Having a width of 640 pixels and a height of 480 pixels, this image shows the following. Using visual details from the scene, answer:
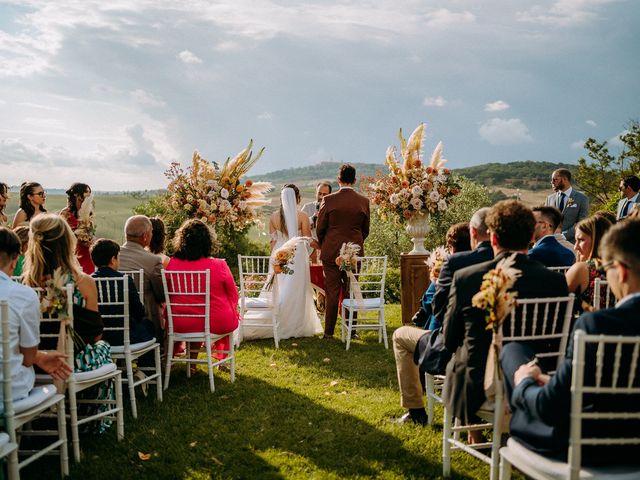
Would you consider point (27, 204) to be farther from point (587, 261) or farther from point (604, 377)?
point (604, 377)

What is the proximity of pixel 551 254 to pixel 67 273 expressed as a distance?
373 centimetres

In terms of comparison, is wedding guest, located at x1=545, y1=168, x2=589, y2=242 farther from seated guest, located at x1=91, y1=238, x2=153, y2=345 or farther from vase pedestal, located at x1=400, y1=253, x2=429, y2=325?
seated guest, located at x1=91, y1=238, x2=153, y2=345

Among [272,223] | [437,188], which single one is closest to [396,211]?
[437,188]

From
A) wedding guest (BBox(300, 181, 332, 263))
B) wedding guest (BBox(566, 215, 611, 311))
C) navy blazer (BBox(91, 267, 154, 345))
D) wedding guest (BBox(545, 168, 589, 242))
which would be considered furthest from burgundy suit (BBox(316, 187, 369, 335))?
wedding guest (BBox(566, 215, 611, 311))

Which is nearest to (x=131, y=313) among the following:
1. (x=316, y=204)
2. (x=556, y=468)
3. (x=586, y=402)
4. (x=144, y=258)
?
(x=144, y=258)

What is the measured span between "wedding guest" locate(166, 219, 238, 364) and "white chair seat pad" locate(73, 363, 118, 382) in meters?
1.53

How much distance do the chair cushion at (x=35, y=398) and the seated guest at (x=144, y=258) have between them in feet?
7.12

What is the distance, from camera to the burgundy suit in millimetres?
7969

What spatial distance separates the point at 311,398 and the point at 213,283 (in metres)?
1.52

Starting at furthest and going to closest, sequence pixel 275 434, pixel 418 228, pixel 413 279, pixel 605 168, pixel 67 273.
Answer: pixel 605 168 → pixel 418 228 → pixel 413 279 → pixel 275 434 → pixel 67 273

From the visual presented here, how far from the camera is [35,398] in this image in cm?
336

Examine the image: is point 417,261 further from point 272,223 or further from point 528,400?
point 528,400

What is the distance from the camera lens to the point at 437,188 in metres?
8.19

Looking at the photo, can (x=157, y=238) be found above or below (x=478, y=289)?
above
